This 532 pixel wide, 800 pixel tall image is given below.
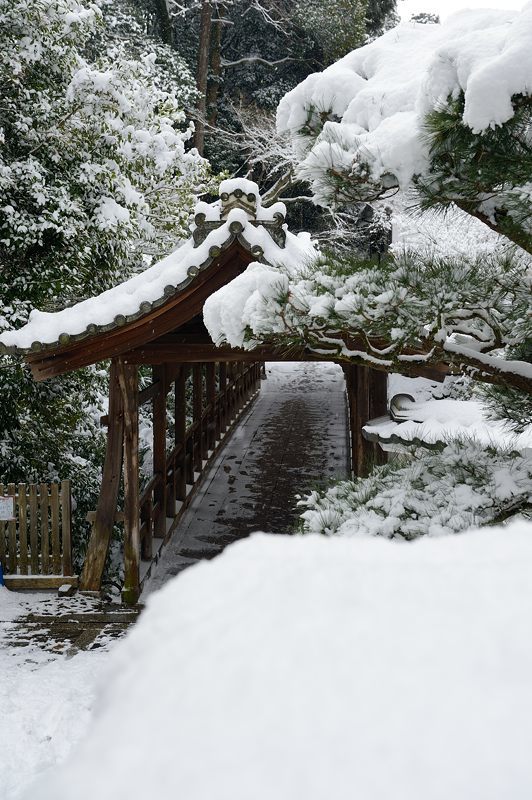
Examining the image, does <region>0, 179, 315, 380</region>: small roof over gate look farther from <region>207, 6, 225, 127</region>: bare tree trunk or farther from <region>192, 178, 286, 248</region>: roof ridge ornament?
<region>207, 6, 225, 127</region>: bare tree trunk

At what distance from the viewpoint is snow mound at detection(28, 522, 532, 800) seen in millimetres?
668

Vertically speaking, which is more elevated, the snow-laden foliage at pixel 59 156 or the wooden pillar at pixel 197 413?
the snow-laden foliage at pixel 59 156

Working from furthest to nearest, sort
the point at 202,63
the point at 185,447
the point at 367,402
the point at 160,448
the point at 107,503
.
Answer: the point at 202,63, the point at 185,447, the point at 367,402, the point at 160,448, the point at 107,503

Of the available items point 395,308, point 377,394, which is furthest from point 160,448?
point 395,308

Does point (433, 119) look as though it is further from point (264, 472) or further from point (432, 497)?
point (264, 472)

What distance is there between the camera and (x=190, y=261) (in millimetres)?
6371

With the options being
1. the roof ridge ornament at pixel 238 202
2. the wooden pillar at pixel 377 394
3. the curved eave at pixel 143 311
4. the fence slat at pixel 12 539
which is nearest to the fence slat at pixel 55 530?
the fence slat at pixel 12 539

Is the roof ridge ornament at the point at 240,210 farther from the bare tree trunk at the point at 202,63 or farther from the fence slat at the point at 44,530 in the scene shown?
the bare tree trunk at the point at 202,63

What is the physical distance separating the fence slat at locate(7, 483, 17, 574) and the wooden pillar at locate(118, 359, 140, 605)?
3.92ft

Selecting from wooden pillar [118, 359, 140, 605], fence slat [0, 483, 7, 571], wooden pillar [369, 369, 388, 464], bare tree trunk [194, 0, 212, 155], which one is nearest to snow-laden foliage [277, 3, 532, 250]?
wooden pillar [118, 359, 140, 605]

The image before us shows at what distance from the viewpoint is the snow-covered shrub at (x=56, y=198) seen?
886cm

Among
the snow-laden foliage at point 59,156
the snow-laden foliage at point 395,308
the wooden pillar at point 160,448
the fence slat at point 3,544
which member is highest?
the snow-laden foliage at point 59,156

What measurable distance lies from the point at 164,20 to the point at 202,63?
157cm

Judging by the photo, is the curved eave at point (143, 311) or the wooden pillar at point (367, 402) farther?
the wooden pillar at point (367, 402)
